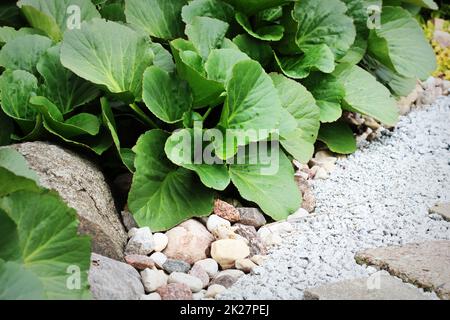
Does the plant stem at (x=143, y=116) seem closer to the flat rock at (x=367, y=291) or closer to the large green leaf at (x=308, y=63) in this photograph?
the large green leaf at (x=308, y=63)

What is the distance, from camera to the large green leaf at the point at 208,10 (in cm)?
266

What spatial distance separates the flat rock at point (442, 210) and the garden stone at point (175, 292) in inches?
41.2

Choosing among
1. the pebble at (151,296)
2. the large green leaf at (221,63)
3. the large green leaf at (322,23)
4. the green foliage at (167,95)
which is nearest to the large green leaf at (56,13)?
the green foliage at (167,95)

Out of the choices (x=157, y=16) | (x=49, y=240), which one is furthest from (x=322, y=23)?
(x=49, y=240)

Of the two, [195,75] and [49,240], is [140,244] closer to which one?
[49,240]

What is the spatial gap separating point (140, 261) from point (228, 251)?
292 mm

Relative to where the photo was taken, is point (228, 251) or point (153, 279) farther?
point (228, 251)

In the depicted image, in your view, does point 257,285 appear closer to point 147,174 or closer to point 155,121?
point 147,174

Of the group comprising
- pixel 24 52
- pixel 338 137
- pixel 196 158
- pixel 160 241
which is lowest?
pixel 338 137

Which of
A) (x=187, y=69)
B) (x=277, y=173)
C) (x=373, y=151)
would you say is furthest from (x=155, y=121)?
(x=373, y=151)

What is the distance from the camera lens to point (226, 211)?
2.35 m

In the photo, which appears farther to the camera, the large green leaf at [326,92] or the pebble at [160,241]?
the large green leaf at [326,92]

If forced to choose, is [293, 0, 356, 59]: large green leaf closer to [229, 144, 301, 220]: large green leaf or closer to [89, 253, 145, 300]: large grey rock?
[229, 144, 301, 220]: large green leaf

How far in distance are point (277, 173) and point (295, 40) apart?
675 mm
